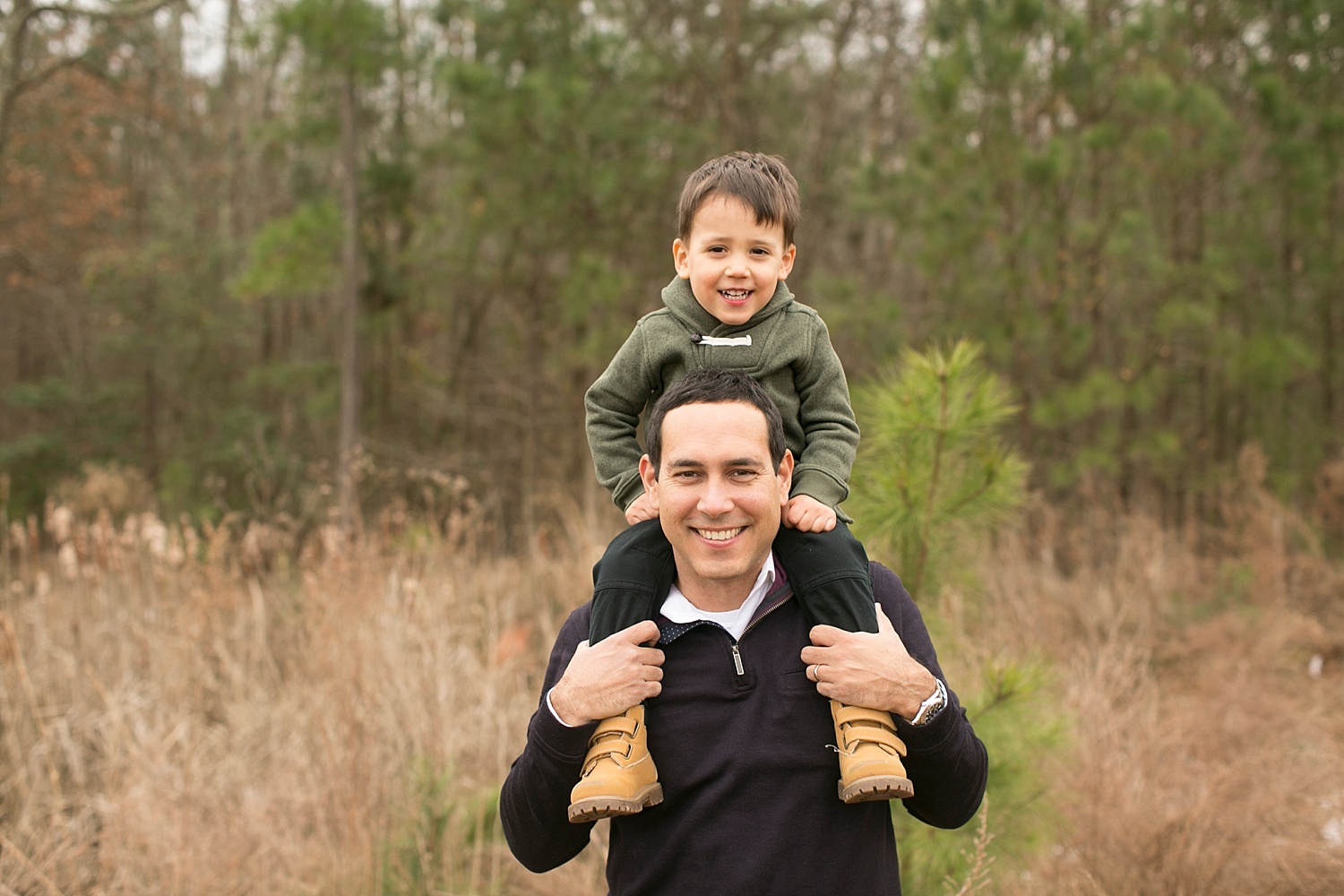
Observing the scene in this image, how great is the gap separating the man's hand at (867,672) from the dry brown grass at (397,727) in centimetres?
131

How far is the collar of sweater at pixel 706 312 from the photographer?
206cm

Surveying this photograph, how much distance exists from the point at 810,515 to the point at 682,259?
0.61 metres

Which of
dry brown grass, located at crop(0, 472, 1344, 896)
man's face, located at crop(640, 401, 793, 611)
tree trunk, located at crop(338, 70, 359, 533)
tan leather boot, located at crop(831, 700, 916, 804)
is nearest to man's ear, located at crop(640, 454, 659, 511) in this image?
man's face, located at crop(640, 401, 793, 611)

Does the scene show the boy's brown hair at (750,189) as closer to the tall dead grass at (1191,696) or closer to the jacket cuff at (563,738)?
the jacket cuff at (563,738)

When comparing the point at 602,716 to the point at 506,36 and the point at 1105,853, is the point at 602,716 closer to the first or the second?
the point at 1105,853

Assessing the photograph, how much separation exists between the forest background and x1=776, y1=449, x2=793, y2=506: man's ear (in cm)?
71

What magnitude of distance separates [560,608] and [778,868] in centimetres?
439

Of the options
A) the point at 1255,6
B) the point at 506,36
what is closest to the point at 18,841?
the point at 506,36

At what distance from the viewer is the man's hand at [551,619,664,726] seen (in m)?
1.78

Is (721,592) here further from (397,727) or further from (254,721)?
(254,721)

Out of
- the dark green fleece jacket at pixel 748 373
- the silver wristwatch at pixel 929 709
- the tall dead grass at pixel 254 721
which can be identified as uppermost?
the dark green fleece jacket at pixel 748 373

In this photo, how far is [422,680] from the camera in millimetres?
4168

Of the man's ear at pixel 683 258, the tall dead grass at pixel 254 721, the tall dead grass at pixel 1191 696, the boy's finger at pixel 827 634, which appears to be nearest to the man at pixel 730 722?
the boy's finger at pixel 827 634

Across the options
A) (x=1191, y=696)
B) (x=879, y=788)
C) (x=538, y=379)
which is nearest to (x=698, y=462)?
(x=879, y=788)
